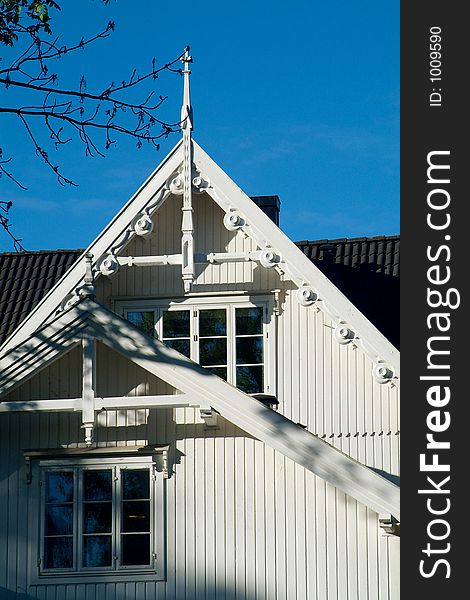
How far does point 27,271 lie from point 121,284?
3.23 meters

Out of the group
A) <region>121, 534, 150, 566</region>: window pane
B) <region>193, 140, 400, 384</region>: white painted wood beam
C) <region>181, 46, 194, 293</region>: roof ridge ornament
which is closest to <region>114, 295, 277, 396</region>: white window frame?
<region>181, 46, 194, 293</region>: roof ridge ornament

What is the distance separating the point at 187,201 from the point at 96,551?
483cm

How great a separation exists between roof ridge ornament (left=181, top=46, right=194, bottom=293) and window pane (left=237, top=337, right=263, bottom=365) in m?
1.09

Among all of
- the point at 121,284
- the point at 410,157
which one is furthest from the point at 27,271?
the point at 410,157

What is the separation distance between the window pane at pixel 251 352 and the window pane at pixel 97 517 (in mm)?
3313

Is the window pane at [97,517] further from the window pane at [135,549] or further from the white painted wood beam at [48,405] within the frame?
the white painted wood beam at [48,405]

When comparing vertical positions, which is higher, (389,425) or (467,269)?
(467,269)

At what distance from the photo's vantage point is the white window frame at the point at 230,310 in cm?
1806

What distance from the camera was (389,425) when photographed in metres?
17.5

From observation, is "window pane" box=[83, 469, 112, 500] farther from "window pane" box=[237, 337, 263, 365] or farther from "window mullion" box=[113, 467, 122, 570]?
"window pane" box=[237, 337, 263, 365]

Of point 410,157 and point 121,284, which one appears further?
point 121,284

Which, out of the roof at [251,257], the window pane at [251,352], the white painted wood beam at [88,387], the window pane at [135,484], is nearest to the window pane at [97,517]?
the window pane at [135,484]

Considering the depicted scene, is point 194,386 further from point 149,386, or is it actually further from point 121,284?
point 121,284

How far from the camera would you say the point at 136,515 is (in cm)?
1563
